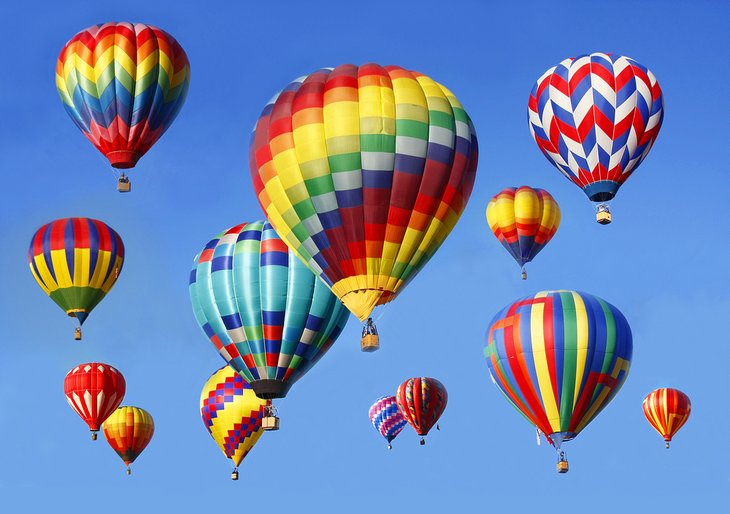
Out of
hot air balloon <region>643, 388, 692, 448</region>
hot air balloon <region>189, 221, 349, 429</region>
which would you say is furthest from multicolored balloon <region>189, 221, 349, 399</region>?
hot air balloon <region>643, 388, 692, 448</region>

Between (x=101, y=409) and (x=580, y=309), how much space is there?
533 inches

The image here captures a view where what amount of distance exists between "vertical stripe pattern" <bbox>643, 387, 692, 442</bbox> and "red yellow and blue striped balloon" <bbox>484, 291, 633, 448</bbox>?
10.3 meters

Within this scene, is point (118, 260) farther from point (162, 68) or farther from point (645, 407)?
point (645, 407)

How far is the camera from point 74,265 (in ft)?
123

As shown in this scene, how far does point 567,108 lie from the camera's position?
3416cm

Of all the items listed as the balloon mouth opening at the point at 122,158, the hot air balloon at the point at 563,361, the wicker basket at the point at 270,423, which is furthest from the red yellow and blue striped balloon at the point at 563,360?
the balloon mouth opening at the point at 122,158

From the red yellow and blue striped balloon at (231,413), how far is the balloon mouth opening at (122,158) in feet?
25.9

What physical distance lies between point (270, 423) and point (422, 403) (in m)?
12.6

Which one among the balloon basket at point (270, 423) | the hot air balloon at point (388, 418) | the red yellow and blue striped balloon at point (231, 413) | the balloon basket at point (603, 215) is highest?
the balloon basket at point (603, 215)

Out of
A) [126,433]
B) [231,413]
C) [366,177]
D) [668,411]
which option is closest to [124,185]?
[366,177]

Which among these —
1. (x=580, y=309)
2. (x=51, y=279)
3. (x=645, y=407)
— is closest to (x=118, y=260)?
(x=51, y=279)

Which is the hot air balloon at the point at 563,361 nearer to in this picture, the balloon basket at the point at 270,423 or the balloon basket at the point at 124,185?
the balloon basket at the point at 270,423

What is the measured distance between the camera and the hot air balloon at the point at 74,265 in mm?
37406

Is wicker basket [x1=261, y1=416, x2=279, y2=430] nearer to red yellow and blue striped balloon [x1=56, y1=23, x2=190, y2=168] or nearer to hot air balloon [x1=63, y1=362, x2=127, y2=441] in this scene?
red yellow and blue striped balloon [x1=56, y1=23, x2=190, y2=168]
